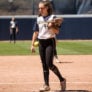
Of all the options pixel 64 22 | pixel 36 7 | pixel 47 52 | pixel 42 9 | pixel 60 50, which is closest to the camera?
pixel 42 9

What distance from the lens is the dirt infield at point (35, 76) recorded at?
1061 cm

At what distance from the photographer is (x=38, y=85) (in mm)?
11008

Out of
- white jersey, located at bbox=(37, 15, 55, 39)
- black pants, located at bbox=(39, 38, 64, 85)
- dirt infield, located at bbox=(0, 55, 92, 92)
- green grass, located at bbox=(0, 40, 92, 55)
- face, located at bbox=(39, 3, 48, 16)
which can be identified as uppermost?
face, located at bbox=(39, 3, 48, 16)

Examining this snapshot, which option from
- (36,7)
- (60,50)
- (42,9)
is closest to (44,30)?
(42,9)

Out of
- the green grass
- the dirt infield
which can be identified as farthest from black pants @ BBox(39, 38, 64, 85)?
the green grass

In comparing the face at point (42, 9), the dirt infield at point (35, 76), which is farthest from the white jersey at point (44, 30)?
the dirt infield at point (35, 76)

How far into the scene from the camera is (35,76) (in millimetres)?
12992

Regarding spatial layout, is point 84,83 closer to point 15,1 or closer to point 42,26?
point 42,26

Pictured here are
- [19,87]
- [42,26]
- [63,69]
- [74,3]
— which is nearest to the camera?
[42,26]

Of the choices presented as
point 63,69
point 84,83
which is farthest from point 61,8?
point 84,83

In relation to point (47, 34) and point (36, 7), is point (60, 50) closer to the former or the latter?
point (47, 34)

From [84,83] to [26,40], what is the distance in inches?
1121

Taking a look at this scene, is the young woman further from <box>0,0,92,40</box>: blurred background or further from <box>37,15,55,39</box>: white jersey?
<box>0,0,92,40</box>: blurred background

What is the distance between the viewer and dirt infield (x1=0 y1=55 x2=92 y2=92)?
10609mm
